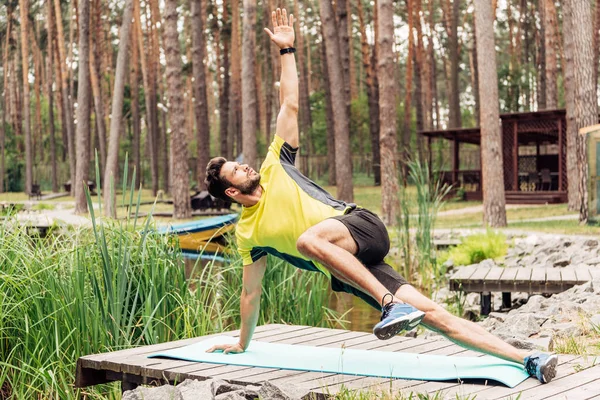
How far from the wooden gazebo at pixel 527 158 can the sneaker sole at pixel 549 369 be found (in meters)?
20.1

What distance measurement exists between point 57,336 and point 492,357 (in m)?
2.54

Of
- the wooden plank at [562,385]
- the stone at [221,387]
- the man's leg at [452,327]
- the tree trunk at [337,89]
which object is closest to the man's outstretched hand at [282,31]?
the man's leg at [452,327]

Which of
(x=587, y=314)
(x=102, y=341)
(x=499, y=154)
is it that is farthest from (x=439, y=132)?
(x=102, y=341)

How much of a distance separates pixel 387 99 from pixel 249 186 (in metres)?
13.1

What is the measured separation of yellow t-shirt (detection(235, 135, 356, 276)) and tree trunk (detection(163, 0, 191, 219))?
16.5 metres

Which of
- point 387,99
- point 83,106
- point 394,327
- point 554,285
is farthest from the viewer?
point 83,106

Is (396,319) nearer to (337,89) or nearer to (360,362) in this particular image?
(360,362)

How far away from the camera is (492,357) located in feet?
14.5

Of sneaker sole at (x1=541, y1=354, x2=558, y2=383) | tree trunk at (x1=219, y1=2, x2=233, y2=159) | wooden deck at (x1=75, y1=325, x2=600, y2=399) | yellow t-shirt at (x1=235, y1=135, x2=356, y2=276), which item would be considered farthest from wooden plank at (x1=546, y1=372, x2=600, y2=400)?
tree trunk at (x1=219, y1=2, x2=233, y2=159)

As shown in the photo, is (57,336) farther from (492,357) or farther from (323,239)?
(492,357)

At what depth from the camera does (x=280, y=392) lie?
3.78 meters

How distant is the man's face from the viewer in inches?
169

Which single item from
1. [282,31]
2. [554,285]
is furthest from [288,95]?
[554,285]

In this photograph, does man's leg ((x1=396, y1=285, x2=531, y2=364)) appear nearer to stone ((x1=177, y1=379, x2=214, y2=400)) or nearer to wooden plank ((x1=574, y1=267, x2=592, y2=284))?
stone ((x1=177, y1=379, x2=214, y2=400))
